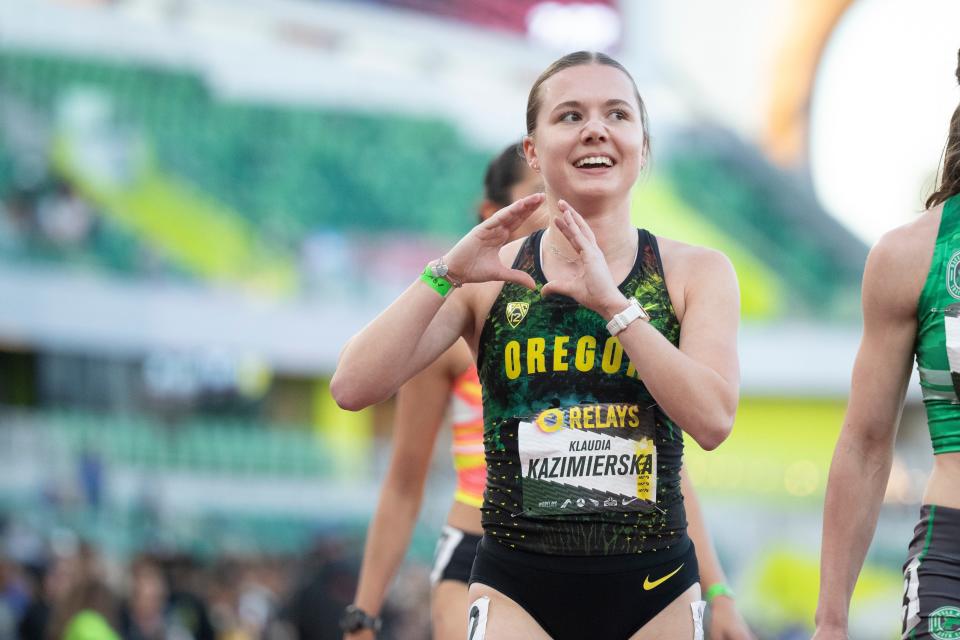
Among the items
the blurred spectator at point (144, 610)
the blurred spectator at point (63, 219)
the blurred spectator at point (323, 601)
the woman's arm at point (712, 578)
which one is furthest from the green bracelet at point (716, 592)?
the blurred spectator at point (63, 219)

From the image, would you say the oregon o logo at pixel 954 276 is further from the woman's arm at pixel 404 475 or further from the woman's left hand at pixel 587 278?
the woman's arm at pixel 404 475

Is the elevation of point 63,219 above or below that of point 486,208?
above

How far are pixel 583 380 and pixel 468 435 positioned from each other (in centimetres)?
154

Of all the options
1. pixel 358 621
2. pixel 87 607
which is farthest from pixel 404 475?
pixel 87 607

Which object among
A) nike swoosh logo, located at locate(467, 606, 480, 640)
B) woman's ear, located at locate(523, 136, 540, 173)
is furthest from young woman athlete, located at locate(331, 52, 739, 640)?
woman's ear, located at locate(523, 136, 540, 173)

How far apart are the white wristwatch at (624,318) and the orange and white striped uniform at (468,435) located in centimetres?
166

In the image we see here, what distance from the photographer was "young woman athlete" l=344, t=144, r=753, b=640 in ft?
16.2

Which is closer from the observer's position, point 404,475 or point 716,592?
point 716,592

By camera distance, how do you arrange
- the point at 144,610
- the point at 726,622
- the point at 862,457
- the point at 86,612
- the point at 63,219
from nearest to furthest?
the point at 862,457 → the point at 726,622 → the point at 86,612 → the point at 144,610 → the point at 63,219

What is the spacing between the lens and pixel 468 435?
16.6 ft

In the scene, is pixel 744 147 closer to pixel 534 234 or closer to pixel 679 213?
pixel 679 213

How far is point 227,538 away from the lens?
82.2 ft

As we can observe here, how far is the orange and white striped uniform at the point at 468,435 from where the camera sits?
498 cm

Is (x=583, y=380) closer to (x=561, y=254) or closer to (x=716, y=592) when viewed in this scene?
(x=561, y=254)
